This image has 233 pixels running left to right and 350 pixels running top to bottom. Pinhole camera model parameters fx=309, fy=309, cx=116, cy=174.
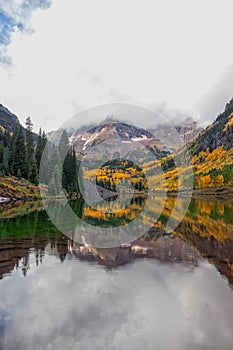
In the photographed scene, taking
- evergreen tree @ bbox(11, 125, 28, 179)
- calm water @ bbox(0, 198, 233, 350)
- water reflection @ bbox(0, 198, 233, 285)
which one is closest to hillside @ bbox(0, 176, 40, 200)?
evergreen tree @ bbox(11, 125, 28, 179)

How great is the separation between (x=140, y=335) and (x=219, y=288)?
5.99 metres

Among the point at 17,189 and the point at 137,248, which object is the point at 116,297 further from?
the point at 17,189

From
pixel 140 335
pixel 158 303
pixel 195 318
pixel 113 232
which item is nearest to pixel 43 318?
pixel 140 335

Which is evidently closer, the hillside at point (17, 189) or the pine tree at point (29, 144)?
the hillside at point (17, 189)

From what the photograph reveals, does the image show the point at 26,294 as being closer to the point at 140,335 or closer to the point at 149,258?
the point at 140,335

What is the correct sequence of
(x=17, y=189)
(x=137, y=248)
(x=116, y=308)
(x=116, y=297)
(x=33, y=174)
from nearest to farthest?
(x=116, y=308) < (x=116, y=297) < (x=137, y=248) < (x=17, y=189) < (x=33, y=174)

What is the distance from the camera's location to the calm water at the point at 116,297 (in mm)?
9672

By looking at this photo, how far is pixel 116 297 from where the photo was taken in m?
13.4

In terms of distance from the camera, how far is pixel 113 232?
3244 cm

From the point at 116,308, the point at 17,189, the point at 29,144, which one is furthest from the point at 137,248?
the point at 29,144

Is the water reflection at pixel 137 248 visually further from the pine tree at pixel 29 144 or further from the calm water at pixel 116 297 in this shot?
the pine tree at pixel 29 144

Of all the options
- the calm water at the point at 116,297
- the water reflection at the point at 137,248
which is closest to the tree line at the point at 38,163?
the water reflection at the point at 137,248

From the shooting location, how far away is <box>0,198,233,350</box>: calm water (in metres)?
9.67

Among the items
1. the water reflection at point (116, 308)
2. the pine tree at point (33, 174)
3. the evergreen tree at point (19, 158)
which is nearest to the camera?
the water reflection at point (116, 308)
